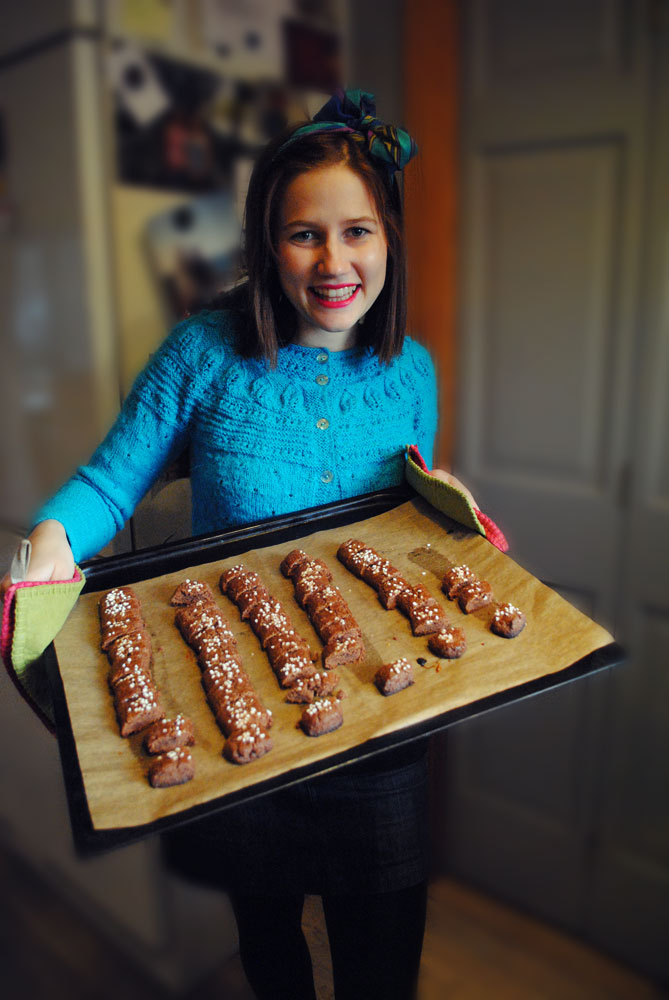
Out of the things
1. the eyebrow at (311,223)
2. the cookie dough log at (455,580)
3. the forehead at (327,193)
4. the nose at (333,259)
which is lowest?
the cookie dough log at (455,580)

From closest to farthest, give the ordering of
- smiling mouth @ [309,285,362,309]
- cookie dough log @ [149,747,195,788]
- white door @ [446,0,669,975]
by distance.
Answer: cookie dough log @ [149,747,195,788]
smiling mouth @ [309,285,362,309]
white door @ [446,0,669,975]

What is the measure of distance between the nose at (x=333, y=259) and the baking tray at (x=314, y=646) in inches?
12.7

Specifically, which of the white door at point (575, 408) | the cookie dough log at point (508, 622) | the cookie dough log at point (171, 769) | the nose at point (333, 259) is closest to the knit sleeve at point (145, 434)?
the nose at point (333, 259)

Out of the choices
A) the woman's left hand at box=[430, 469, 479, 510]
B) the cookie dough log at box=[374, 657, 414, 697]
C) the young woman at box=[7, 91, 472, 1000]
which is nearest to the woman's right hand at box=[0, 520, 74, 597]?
the young woman at box=[7, 91, 472, 1000]

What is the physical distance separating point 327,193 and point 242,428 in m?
0.31

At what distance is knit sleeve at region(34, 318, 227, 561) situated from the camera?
1026 mm

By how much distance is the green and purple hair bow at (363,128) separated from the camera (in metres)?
0.94

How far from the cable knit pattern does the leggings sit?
48 cm

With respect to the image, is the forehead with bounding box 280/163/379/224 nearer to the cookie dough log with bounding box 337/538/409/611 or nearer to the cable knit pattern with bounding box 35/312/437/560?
the cable knit pattern with bounding box 35/312/437/560

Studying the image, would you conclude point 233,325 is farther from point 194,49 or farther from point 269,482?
point 194,49

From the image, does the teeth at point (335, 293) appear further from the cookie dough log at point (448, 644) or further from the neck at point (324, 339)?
the cookie dough log at point (448, 644)

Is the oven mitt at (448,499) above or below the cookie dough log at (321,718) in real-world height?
above

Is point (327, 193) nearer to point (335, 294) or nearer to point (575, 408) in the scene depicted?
point (335, 294)

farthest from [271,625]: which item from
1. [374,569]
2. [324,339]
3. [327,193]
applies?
[327,193]
